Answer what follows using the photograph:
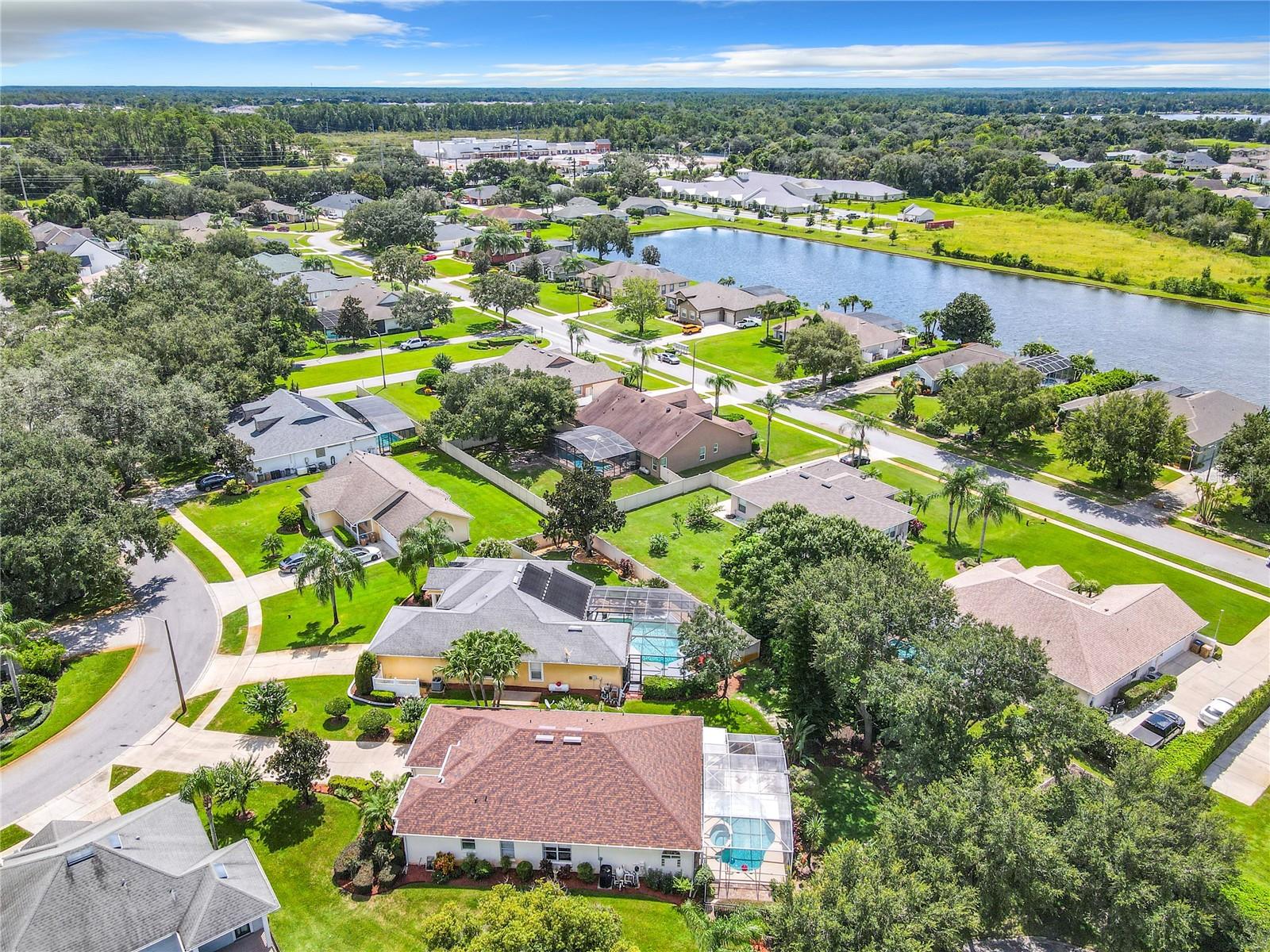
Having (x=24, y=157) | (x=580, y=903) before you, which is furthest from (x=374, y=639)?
(x=24, y=157)

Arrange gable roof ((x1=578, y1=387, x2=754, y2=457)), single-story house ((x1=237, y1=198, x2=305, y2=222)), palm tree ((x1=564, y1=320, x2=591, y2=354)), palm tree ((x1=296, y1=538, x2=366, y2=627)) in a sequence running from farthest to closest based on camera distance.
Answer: single-story house ((x1=237, y1=198, x2=305, y2=222)) → palm tree ((x1=564, y1=320, x2=591, y2=354)) → gable roof ((x1=578, y1=387, x2=754, y2=457)) → palm tree ((x1=296, y1=538, x2=366, y2=627))

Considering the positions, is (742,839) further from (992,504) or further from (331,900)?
(992,504)

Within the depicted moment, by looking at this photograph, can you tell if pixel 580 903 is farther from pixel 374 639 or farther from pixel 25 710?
pixel 25 710

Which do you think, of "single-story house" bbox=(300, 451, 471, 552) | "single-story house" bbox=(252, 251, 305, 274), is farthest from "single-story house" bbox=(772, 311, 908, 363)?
"single-story house" bbox=(252, 251, 305, 274)

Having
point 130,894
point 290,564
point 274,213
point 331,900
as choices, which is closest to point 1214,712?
point 331,900

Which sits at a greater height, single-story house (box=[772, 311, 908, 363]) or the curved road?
single-story house (box=[772, 311, 908, 363])

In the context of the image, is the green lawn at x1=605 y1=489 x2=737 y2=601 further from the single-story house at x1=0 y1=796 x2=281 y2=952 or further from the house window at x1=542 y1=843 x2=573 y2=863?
the single-story house at x1=0 y1=796 x2=281 y2=952
